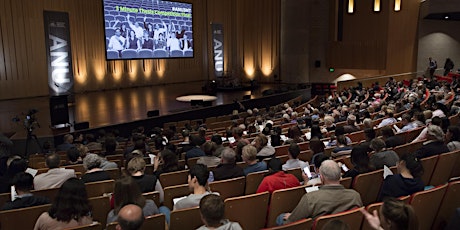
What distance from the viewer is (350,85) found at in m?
20.0

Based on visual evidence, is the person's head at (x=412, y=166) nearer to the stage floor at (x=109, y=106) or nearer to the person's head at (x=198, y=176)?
the person's head at (x=198, y=176)

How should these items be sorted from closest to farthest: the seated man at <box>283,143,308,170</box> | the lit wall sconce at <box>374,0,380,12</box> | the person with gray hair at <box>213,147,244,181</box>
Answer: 1. the person with gray hair at <box>213,147,244,181</box>
2. the seated man at <box>283,143,308,170</box>
3. the lit wall sconce at <box>374,0,380,12</box>

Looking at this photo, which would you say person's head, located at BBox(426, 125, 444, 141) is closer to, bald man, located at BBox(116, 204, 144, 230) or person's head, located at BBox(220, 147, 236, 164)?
person's head, located at BBox(220, 147, 236, 164)

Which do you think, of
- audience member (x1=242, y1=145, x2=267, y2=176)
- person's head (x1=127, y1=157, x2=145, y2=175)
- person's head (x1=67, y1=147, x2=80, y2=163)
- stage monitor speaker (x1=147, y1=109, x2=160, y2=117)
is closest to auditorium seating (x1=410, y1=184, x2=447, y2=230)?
audience member (x1=242, y1=145, x2=267, y2=176)

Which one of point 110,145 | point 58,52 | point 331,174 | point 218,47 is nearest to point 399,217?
point 331,174

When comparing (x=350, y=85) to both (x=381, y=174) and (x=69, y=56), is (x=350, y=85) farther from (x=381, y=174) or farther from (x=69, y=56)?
(x=381, y=174)

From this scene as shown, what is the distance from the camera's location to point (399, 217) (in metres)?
2.49

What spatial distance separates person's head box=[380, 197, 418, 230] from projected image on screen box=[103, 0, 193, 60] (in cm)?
1863

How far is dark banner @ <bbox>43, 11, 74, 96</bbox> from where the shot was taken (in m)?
17.5

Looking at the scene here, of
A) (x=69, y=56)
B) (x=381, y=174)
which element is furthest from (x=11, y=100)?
(x=381, y=174)

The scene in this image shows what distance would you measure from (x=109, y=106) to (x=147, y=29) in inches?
269

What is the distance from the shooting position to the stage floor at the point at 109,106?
485 inches

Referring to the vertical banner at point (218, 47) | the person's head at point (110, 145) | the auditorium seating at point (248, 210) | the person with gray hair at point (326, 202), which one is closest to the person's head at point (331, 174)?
the person with gray hair at point (326, 202)

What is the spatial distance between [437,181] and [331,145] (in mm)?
1945
